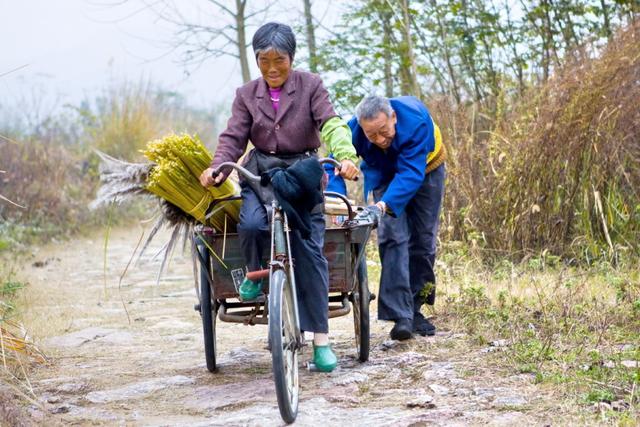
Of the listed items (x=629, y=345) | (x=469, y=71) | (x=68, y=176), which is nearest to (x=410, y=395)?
(x=629, y=345)

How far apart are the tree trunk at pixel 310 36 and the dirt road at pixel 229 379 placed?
4.20m

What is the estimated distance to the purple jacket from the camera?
5590 mm

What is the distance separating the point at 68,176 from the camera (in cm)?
1590

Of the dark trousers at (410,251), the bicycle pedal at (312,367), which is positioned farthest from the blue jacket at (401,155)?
the bicycle pedal at (312,367)

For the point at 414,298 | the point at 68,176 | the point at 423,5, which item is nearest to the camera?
the point at 414,298

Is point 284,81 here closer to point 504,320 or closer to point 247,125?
point 247,125

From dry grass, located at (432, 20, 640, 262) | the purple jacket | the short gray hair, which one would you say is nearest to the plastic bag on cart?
the purple jacket

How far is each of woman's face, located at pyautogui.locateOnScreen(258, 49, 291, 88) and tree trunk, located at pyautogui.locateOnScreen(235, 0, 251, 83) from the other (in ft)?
25.1

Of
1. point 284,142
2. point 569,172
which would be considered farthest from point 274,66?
point 569,172

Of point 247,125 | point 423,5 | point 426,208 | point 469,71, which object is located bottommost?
point 426,208

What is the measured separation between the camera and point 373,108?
6137 millimetres

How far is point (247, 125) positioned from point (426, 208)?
1.53 m

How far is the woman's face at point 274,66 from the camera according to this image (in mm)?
5488

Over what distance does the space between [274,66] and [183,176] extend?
775 millimetres
